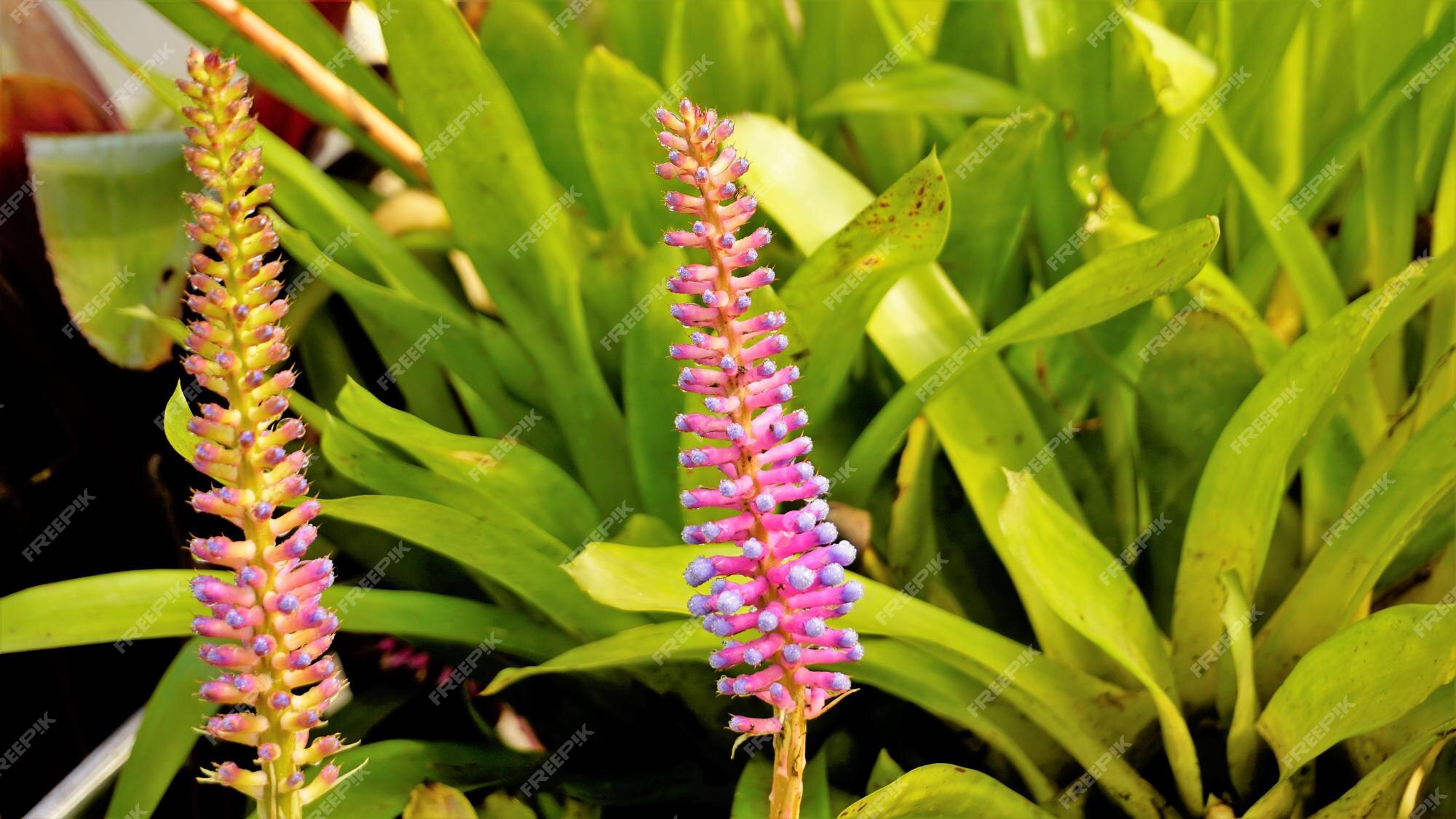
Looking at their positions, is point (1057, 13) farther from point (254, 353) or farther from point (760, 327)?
point (254, 353)

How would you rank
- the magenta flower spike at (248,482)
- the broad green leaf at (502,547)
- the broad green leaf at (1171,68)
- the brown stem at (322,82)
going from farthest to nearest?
1. the brown stem at (322,82)
2. the broad green leaf at (1171,68)
3. the broad green leaf at (502,547)
4. the magenta flower spike at (248,482)

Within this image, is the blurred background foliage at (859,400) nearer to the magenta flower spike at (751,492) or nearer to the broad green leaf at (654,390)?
the broad green leaf at (654,390)

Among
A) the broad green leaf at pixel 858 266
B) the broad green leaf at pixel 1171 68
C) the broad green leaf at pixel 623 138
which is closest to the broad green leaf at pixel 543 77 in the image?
the broad green leaf at pixel 623 138

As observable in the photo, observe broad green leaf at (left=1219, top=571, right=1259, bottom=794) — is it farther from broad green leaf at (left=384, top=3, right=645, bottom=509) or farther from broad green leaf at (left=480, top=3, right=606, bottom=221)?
broad green leaf at (left=480, top=3, right=606, bottom=221)

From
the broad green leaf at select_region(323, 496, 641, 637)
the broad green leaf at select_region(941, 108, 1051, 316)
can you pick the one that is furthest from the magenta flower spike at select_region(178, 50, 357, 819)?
the broad green leaf at select_region(941, 108, 1051, 316)

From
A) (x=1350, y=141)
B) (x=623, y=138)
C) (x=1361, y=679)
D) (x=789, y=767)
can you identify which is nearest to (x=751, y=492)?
(x=789, y=767)

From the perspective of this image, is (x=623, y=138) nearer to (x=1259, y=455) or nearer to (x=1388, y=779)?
(x=1259, y=455)
